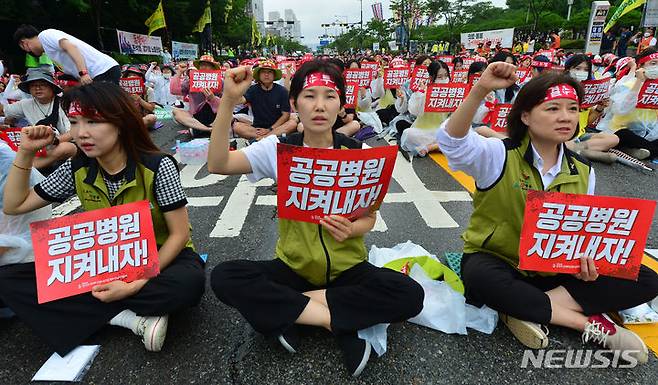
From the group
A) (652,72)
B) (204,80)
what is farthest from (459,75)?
(204,80)

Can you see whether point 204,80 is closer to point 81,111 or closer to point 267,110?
point 267,110

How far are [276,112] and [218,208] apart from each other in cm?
248

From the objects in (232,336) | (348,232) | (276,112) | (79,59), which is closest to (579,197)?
(348,232)

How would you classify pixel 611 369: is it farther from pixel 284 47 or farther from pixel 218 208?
pixel 284 47

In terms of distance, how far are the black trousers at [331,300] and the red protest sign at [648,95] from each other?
4.88 metres

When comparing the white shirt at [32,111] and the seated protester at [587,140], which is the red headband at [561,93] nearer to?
the seated protester at [587,140]

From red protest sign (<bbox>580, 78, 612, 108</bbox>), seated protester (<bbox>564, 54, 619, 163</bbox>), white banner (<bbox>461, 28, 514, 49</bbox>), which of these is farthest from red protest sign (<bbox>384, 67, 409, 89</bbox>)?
white banner (<bbox>461, 28, 514, 49</bbox>)

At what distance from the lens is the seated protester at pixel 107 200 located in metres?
2.01

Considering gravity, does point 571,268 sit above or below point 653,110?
below

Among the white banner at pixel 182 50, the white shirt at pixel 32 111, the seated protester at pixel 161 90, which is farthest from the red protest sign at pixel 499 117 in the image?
the white banner at pixel 182 50

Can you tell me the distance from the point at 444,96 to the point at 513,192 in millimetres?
3830

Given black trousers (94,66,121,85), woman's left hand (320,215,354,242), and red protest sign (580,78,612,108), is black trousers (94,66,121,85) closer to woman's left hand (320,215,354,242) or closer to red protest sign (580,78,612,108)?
woman's left hand (320,215,354,242)

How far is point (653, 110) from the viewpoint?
5.30m

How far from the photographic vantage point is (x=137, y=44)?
17.5 meters
